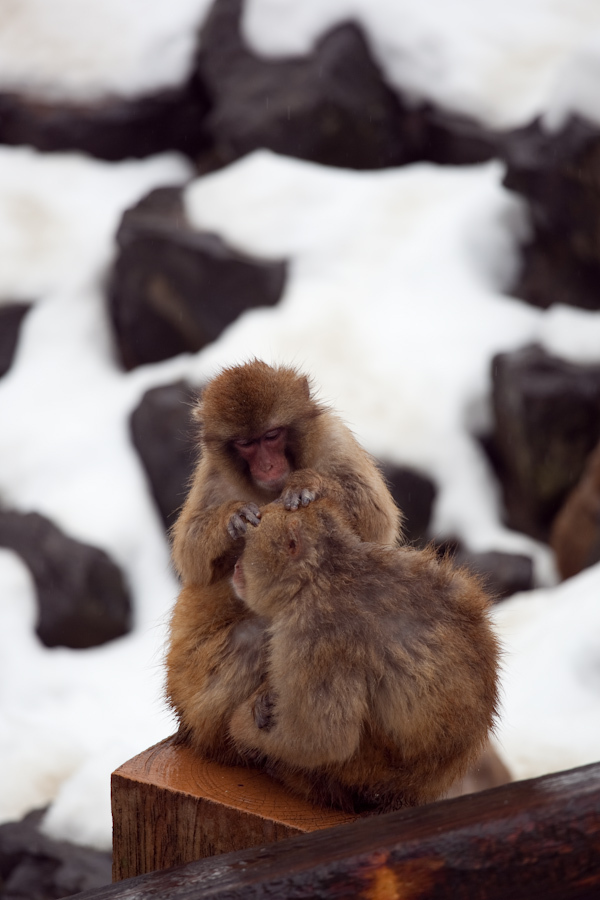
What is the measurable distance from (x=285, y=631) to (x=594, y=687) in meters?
2.37

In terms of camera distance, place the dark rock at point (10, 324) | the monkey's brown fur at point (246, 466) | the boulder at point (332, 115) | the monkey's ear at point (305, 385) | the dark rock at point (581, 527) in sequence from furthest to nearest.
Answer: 1. the boulder at point (332, 115)
2. the dark rock at point (10, 324)
3. the dark rock at point (581, 527)
4. the monkey's ear at point (305, 385)
5. the monkey's brown fur at point (246, 466)

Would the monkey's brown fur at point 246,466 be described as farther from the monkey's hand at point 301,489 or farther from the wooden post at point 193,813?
the wooden post at point 193,813

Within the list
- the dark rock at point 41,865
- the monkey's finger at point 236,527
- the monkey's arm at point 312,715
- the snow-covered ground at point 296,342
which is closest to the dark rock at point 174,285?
the snow-covered ground at point 296,342

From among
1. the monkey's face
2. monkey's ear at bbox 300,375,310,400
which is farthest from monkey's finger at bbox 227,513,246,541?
monkey's ear at bbox 300,375,310,400

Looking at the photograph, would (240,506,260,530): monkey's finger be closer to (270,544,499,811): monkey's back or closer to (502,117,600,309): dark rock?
(270,544,499,811): monkey's back

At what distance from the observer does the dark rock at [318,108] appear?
741cm

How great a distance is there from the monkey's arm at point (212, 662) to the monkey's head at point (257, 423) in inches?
10.6

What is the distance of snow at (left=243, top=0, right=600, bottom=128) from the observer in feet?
24.0

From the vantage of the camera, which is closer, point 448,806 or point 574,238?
point 448,806

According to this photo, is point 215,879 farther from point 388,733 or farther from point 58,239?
point 58,239

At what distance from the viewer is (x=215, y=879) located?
1.38m

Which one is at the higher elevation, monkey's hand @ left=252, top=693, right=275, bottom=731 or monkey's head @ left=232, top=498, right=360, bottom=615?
monkey's head @ left=232, top=498, right=360, bottom=615

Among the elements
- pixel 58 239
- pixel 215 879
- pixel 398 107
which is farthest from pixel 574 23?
pixel 215 879

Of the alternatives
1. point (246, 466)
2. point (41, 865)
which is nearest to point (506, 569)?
point (41, 865)
